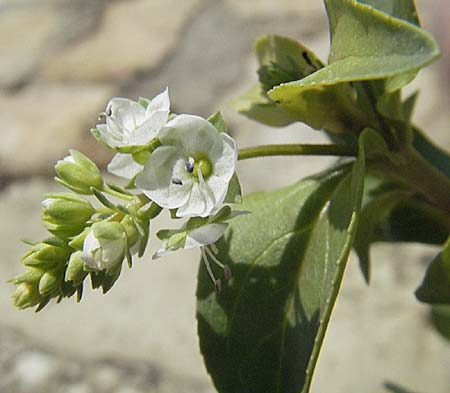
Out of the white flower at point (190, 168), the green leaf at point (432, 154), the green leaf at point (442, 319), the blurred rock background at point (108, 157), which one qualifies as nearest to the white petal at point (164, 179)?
the white flower at point (190, 168)

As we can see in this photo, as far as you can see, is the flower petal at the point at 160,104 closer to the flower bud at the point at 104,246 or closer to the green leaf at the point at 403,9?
the flower bud at the point at 104,246

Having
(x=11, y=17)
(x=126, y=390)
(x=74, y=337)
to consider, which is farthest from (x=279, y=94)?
(x=11, y=17)

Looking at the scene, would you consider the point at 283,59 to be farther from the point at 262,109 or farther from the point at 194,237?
the point at 194,237

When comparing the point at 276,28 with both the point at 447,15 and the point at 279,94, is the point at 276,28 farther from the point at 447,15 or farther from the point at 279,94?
the point at 279,94

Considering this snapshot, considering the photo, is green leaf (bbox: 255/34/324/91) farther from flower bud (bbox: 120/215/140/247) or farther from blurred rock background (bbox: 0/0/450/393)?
blurred rock background (bbox: 0/0/450/393)

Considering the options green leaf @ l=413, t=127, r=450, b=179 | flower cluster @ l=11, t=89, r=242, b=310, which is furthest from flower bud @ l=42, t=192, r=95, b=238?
green leaf @ l=413, t=127, r=450, b=179

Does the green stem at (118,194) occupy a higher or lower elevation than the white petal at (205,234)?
higher
